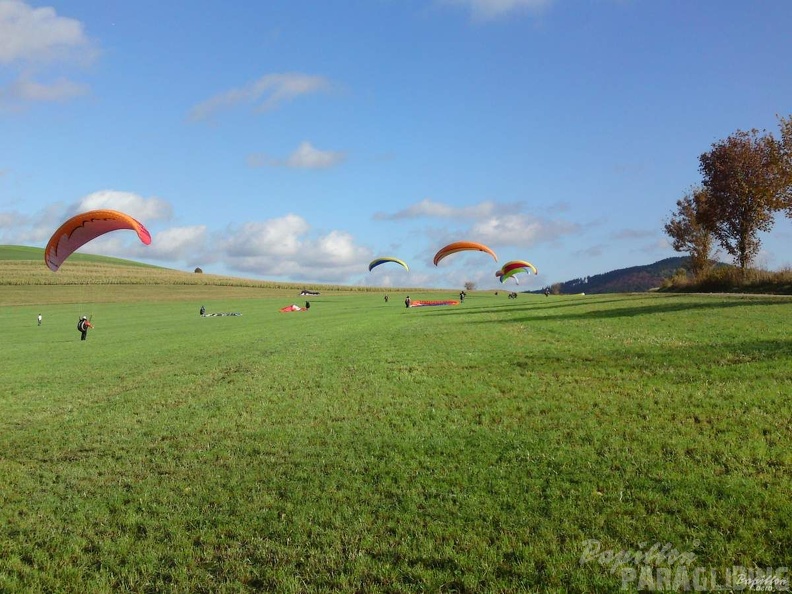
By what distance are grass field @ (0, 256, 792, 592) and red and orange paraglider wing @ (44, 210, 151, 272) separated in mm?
10607

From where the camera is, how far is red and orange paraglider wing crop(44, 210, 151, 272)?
28.6 metres

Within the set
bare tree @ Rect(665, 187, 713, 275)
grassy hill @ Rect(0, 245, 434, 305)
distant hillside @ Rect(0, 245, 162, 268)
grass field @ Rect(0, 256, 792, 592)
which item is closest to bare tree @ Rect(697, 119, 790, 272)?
bare tree @ Rect(665, 187, 713, 275)

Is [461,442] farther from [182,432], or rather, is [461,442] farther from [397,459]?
[182,432]

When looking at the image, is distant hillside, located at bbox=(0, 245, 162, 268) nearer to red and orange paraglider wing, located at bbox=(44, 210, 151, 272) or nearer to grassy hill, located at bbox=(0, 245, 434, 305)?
grassy hill, located at bbox=(0, 245, 434, 305)

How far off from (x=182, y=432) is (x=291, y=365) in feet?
30.4

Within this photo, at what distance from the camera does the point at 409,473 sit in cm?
948

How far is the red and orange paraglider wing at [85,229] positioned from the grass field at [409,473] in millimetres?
10607

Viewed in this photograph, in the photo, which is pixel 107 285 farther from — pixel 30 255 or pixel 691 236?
pixel 691 236

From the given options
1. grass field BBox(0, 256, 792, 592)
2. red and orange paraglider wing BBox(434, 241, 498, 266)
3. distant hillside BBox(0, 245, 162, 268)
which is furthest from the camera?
distant hillside BBox(0, 245, 162, 268)

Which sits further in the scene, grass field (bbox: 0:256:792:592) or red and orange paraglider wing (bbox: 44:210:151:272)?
red and orange paraglider wing (bbox: 44:210:151:272)

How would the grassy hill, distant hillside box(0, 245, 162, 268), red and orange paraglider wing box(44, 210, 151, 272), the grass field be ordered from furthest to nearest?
1. distant hillside box(0, 245, 162, 268)
2. the grassy hill
3. red and orange paraglider wing box(44, 210, 151, 272)
4. the grass field

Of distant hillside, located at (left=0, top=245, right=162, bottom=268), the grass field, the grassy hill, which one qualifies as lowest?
the grass field

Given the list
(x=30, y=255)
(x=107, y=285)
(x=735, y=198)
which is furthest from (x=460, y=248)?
(x=30, y=255)

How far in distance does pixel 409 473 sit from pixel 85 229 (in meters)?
28.2
